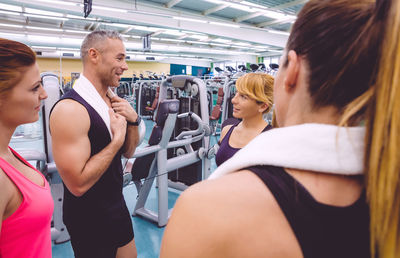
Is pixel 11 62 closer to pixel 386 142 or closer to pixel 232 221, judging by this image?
pixel 232 221

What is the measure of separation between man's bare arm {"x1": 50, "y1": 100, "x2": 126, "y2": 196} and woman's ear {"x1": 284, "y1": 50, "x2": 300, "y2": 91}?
1.14 meters

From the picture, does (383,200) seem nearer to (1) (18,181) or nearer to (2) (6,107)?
(1) (18,181)

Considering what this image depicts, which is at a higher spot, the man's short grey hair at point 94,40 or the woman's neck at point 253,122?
the man's short grey hair at point 94,40

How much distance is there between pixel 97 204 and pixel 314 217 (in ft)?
4.31

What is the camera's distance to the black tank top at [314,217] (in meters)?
0.45

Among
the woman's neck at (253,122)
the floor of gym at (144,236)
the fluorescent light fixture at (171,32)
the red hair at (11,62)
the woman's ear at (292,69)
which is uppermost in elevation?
the fluorescent light fixture at (171,32)

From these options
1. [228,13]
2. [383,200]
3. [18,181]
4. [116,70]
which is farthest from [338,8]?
[228,13]

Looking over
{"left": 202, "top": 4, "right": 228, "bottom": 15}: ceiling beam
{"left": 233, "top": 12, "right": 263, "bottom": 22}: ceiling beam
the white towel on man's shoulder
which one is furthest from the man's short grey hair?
{"left": 233, "top": 12, "right": 263, "bottom": 22}: ceiling beam

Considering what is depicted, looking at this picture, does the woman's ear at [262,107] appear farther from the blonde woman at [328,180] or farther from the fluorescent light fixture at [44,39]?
the fluorescent light fixture at [44,39]

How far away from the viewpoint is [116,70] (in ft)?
5.45

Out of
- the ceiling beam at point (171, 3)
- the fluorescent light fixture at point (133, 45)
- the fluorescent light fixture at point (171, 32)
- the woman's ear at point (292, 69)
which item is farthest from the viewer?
the fluorescent light fixture at point (133, 45)

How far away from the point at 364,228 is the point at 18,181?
3.53 ft

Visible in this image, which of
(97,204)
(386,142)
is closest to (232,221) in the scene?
(386,142)

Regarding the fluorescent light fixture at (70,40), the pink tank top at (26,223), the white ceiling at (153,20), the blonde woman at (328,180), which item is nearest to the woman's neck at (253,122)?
the pink tank top at (26,223)
